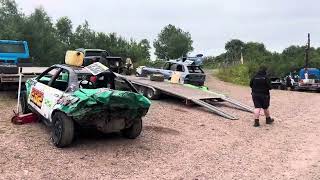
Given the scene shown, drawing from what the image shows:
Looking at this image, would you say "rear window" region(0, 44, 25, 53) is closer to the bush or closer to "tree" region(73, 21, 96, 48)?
the bush

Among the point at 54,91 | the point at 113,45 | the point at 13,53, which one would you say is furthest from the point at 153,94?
the point at 113,45

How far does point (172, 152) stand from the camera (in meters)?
9.30

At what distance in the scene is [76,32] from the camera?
57.4m

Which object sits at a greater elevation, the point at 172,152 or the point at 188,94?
the point at 188,94

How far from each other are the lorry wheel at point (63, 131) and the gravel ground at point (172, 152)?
14 cm

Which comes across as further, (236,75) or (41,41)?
(41,41)

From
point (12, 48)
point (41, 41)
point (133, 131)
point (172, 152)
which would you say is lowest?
point (172, 152)

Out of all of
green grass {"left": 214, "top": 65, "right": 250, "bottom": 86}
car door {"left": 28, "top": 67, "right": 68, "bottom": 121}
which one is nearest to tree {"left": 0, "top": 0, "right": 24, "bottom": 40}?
green grass {"left": 214, "top": 65, "right": 250, "bottom": 86}

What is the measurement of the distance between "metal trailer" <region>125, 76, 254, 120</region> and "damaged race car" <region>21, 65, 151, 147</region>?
16.7 feet

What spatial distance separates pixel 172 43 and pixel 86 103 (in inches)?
1953

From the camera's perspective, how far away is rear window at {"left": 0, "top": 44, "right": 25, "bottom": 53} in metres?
18.8

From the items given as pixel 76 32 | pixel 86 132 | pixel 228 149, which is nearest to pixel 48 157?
pixel 86 132

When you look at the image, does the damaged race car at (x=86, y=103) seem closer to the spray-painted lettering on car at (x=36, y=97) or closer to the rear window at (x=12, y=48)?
the spray-painted lettering on car at (x=36, y=97)

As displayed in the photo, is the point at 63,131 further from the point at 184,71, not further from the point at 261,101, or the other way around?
the point at 184,71
